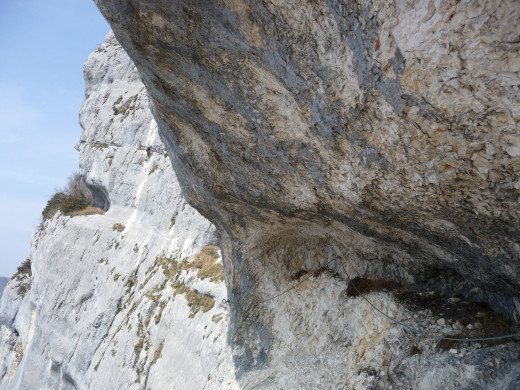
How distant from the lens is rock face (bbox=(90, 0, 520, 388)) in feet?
12.1

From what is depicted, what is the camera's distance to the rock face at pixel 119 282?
1271 centimetres

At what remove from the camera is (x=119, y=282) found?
1927cm

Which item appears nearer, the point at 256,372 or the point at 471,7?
the point at 471,7

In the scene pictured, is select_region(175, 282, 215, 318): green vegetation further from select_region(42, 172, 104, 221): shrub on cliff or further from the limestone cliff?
select_region(42, 172, 104, 221): shrub on cliff

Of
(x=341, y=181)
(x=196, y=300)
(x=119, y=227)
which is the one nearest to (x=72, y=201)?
(x=119, y=227)

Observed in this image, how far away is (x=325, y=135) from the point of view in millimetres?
5426

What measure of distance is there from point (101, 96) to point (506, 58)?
33420mm

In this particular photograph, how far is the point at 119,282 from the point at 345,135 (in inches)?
690

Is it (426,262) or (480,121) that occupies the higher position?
(480,121)

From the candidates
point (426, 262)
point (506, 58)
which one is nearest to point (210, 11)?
point (506, 58)

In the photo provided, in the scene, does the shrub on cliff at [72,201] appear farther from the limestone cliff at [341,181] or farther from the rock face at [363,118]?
the rock face at [363,118]

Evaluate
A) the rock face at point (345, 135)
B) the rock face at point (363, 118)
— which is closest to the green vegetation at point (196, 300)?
the rock face at point (345, 135)

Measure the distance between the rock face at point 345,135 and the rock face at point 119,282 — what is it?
3.99 meters

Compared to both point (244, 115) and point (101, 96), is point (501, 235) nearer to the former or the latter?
point (244, 115)
